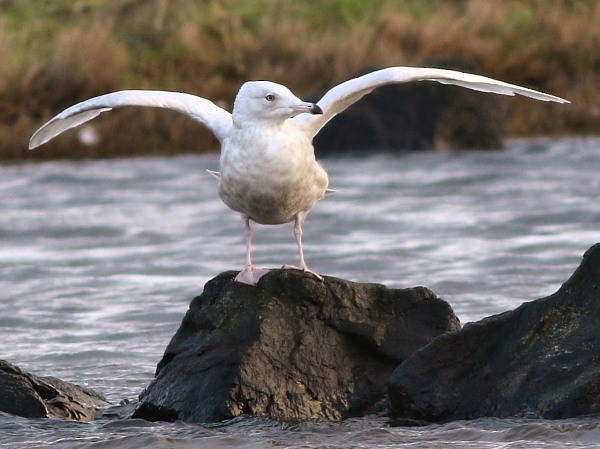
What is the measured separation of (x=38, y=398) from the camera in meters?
9.18

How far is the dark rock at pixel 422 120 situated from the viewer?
21.7m

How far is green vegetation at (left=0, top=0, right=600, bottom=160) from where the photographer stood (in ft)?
77.3

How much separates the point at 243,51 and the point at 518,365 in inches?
733

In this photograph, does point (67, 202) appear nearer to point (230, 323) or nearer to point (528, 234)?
point (528, 234)

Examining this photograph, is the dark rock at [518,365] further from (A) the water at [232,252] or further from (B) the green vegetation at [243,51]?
(B) the green vegetation at [243,51]

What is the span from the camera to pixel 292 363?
28.8 feet

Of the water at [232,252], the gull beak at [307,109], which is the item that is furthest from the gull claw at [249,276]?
the gull beak at [307,109]

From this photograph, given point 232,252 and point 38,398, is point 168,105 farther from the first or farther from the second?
point 232,252

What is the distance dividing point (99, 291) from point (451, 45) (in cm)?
1302

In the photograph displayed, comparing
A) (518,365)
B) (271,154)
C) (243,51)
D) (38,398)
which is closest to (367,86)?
(271,154)

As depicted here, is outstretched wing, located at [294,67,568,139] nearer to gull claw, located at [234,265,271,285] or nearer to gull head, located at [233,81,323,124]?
gull head, located at [233,81,323,124]

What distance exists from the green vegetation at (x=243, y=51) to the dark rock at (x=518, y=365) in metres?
14.3

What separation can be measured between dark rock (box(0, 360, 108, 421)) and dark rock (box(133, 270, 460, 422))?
17.8 inches

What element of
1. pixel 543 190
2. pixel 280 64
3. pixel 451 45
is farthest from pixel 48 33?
pixel 543 190
